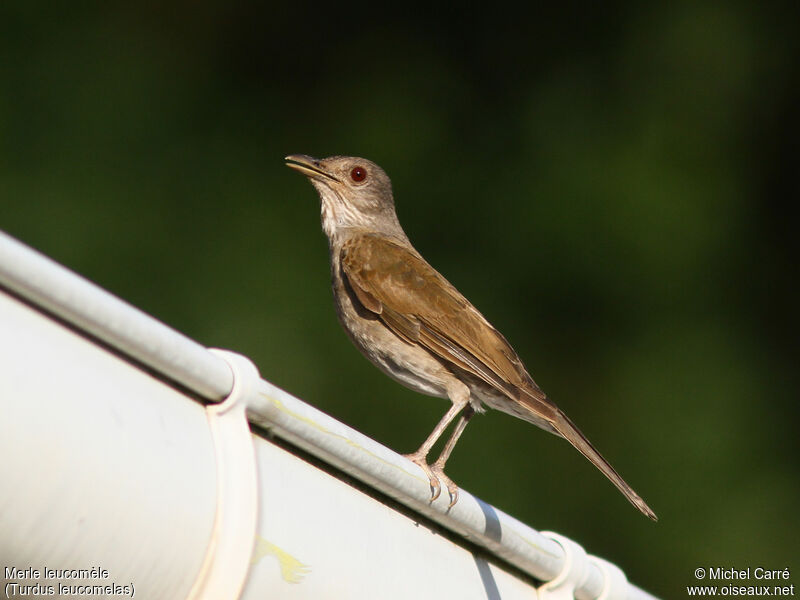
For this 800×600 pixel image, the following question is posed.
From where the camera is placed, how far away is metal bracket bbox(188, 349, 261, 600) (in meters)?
1.97

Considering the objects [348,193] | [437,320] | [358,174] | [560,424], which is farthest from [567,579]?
[358,174]

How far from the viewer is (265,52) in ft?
31.2

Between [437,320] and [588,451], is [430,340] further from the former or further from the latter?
[588,451]

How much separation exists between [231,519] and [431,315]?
292cm

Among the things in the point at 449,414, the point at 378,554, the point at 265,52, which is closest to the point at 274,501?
the point at 378,554

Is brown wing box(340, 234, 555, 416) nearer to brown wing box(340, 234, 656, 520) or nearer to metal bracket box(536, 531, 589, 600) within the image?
brown wing box(340, 234, 656, 520)

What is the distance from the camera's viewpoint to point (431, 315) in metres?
4.86

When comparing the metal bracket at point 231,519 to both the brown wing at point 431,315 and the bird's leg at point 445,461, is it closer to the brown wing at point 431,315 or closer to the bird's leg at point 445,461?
the bird's leg at point 445,461

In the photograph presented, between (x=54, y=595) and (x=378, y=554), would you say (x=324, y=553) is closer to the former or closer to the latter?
(x=378, y=554)

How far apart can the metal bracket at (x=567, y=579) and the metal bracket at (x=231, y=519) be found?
1.15m

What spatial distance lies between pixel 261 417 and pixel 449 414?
101 inches

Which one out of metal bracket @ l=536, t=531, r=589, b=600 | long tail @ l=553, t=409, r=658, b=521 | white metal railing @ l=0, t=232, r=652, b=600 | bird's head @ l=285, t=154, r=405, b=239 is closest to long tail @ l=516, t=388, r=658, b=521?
long tail @ l=553, t=409, r=658, b=521

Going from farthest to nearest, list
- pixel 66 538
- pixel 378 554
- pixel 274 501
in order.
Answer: pixel 378 554
pixel 274 501
pixel 66 538

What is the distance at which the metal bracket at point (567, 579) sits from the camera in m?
2.96
